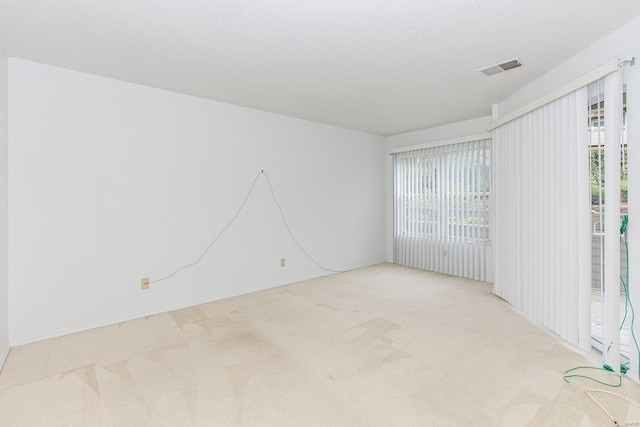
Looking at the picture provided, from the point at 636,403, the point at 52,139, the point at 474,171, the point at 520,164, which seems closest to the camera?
the point at 636,403

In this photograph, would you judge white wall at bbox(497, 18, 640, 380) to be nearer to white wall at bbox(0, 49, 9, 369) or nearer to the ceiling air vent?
the ceiling air vent

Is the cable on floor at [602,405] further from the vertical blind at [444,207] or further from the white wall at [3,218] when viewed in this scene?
the white wall at [3,218]

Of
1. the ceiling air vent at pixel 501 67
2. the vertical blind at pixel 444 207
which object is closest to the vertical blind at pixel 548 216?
the ceiling air vent at pixel 501 67

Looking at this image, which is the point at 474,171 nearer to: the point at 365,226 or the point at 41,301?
the point at 365,226

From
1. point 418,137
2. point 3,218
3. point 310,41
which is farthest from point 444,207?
point 3,218

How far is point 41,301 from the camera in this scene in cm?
285

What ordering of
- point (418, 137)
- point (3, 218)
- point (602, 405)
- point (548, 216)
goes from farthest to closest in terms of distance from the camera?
1. point (418, 137)
2. point (548, 216)
3. point (3, 218)
4. point (602, 405)

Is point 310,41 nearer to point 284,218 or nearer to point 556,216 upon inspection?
point 556,216

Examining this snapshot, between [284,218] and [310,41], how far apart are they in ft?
8.71

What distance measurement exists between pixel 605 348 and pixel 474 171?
2.97 metres

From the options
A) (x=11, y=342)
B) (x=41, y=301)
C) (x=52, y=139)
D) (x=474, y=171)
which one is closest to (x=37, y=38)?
(x=52, y=139)

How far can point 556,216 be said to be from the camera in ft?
9.25

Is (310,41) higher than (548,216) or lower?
higher

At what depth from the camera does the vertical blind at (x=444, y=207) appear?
188 inches
